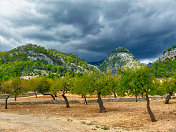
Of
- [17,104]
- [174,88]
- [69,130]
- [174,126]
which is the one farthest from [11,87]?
[174,88]

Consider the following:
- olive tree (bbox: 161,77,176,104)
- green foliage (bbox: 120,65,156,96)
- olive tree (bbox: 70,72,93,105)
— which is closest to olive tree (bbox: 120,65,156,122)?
green foliage (bbox: 120,65,156,96)

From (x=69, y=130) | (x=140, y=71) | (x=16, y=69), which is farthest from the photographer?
(x=16, y=69)

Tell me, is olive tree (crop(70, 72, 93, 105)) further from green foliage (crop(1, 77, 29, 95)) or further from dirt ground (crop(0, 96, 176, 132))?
green foliage (crop(1, 77, 29, 95))

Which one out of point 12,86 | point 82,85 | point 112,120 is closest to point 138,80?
point 112,120

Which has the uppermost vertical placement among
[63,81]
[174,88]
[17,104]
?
[63,81]

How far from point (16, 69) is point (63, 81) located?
175815 millimetres

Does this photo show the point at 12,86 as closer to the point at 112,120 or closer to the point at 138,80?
the point at 112,120

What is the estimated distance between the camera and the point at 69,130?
53.2 feet

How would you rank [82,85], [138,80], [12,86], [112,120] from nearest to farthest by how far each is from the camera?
[138,80]
[112,120]
[82,85]
[12,86]

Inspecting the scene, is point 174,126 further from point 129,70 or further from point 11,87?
point 11,87

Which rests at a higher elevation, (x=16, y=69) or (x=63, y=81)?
(x=16, y=69)

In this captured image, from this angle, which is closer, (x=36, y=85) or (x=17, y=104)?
(x=17, y=104)

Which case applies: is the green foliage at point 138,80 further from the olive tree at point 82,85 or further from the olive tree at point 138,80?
the olive tree at point 82,85

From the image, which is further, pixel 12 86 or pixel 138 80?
pixel 12 86
